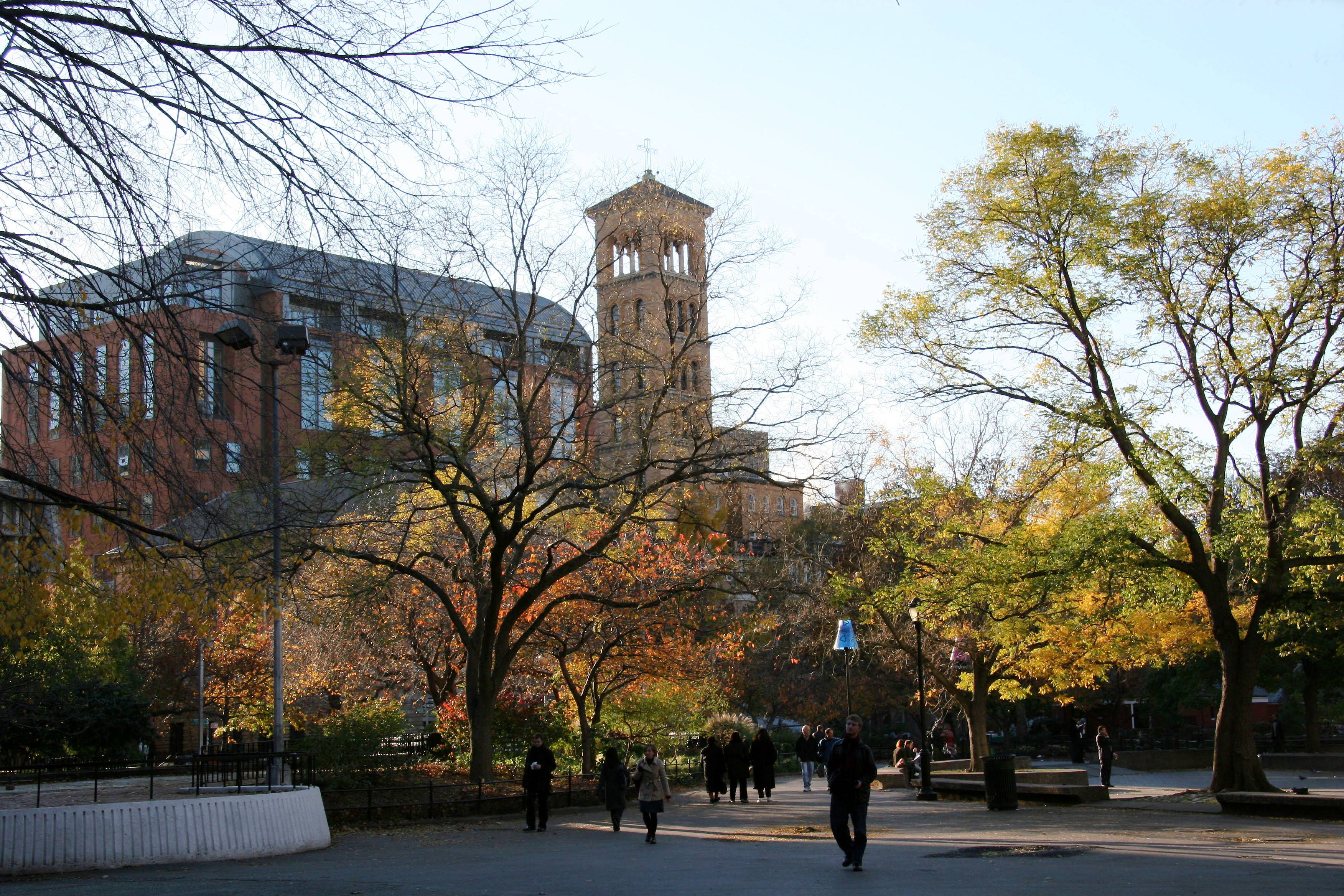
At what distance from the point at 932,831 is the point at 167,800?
10.2m

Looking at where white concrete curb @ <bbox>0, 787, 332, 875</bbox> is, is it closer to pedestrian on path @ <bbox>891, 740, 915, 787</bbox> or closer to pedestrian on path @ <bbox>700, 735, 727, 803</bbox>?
pedestrian on path @ <bbox>700, 735, 727, 803</bbox>

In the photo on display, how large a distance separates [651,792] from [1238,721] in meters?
11.5

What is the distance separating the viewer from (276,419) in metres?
10.2

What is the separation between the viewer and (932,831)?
1711cm

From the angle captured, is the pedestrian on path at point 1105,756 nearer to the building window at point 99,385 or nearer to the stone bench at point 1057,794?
the stone bench at point 1057,794

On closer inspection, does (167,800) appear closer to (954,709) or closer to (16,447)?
(16,447)

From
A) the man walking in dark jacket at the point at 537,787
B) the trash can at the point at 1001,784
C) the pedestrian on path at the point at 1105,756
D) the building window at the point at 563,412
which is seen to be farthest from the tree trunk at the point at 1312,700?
the man walking in dark jacket at the point at 537,787

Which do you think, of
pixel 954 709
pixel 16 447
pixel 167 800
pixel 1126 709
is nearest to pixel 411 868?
pixel 167 800

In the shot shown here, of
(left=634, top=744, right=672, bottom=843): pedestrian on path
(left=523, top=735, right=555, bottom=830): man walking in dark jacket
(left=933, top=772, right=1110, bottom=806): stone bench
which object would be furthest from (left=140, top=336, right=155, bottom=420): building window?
(left=933, top=772, right=1110, bottom=806): stone bench

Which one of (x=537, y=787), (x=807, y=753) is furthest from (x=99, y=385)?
(x=807, y=753)

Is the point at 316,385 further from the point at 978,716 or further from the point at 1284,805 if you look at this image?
the point at 978,716

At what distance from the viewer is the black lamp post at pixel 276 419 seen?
344 inches

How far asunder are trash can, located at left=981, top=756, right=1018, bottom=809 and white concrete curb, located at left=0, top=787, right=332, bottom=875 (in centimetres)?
1183

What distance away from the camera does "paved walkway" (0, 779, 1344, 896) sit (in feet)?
34.1
